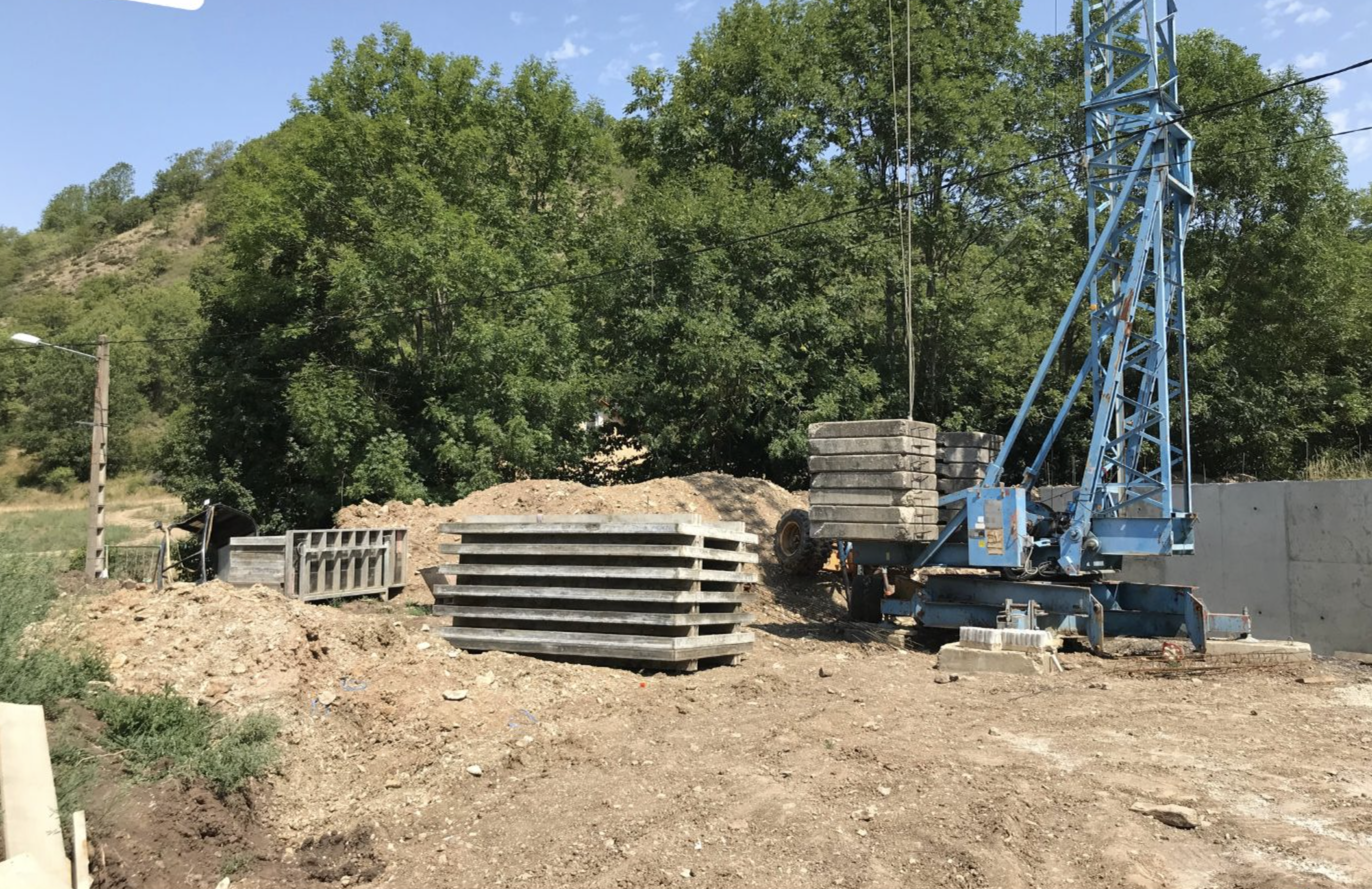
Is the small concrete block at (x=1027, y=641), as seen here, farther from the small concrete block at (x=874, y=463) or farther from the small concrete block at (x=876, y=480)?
the small concrete block at (x=874, y=463)

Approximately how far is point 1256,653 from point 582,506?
10.4m

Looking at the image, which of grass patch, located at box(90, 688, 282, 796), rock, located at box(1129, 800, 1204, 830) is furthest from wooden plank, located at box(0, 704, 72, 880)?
rock, located at box(1129, 800, 1204, 830)

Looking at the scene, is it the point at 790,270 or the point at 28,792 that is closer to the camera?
the point at 28,792

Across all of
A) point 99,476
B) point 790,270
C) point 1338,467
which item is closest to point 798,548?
point 790,270

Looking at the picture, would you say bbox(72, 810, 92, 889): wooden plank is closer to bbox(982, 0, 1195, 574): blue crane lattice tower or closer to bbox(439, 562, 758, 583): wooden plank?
bbox(439, 562, 758, 583): wooden plank

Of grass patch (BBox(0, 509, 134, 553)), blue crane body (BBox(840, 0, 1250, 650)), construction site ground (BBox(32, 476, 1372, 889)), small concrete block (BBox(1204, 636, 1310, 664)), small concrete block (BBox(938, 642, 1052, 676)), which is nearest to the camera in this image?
construction site ground (BBox(32, 476, 1372, 889))

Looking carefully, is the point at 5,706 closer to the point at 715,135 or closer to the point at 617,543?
the point at 617,543

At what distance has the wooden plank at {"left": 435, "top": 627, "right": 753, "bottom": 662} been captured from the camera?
9078 millimetres

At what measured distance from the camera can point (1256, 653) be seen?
35.1ft

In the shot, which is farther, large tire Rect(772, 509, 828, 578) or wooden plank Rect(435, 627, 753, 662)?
large tire Rect(772, 509, 828, 578)

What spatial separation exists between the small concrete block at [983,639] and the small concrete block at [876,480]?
2206 mm

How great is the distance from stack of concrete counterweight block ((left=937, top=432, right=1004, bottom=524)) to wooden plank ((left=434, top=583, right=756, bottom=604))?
4236 mm

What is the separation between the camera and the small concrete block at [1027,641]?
10.4 metres

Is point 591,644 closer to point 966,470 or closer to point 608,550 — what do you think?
point 608,550
